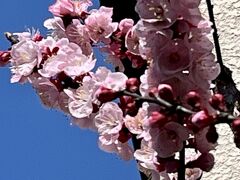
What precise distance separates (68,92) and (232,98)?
13.7 inches

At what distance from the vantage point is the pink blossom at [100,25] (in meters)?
Result: 1.53

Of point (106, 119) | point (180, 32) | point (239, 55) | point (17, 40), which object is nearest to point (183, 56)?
point (180, 32)

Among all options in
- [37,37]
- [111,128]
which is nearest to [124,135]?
[111,128]

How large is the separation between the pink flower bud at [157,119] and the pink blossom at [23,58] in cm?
49

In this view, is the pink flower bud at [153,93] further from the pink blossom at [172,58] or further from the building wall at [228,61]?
the building wall at [228,61]

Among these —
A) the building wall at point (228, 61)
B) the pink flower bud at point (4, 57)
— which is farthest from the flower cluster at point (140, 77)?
the building wall at point (228, 61)

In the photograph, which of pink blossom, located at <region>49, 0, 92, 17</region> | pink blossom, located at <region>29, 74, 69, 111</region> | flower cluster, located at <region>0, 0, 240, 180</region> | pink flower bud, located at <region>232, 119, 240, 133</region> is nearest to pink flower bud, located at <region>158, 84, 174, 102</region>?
flower cluster, located at <region>0, 0, 240, 180</region>

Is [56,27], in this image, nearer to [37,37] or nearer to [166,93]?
[37,37]

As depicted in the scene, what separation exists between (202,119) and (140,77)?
0.25m

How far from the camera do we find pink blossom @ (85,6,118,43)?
5.00 ft

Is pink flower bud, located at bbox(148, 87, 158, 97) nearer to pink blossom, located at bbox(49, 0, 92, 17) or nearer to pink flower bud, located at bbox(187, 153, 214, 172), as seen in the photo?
pink flower bud, located at bbox(187, 153, 214, 172)

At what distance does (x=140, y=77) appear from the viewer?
4.17 feet

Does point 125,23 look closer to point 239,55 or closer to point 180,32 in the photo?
point 180,32

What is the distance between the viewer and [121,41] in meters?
1.50
